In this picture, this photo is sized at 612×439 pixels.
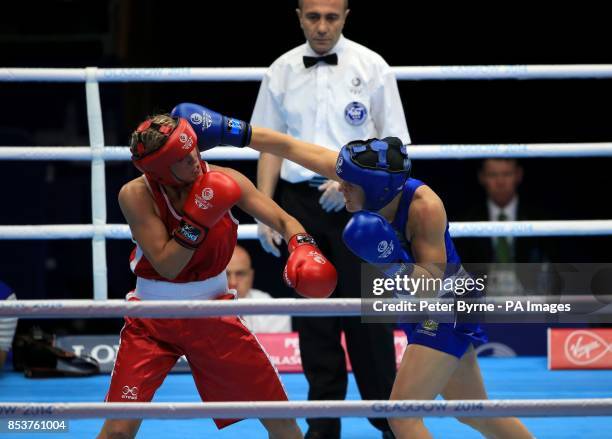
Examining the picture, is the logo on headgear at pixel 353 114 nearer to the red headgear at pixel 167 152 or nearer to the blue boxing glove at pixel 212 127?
the blue boxing glove at pixel 212 127

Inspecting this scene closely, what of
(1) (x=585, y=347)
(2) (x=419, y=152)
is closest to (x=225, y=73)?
(2) (x=419, y=152)

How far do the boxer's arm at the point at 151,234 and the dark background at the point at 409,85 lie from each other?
2886mm

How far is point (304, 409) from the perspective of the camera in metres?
2.40

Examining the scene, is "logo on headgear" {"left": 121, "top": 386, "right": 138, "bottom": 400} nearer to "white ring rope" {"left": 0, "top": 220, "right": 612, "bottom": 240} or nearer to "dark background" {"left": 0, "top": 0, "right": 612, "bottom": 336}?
"white ring rope" {"left": 0, "top": 220, "right": 612, "bottom": 240}

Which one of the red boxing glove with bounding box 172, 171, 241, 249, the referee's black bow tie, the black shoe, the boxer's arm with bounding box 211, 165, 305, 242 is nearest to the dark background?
the referee's black bow tie

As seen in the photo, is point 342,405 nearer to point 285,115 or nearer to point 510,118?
point 285,115

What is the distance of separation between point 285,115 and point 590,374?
5.97ft

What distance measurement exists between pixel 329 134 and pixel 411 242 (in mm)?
921

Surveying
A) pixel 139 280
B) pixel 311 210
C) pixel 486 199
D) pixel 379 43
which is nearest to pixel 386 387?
pixel 311 210

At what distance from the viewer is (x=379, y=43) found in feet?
20.1

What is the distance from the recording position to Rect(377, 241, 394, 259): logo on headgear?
112 inches

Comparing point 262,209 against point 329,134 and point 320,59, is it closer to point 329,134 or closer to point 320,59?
point 329,134

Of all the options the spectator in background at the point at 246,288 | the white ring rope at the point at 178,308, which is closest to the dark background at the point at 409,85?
the spectator in background at the point at 246,288

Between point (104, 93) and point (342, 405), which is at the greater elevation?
point (104, 93)
